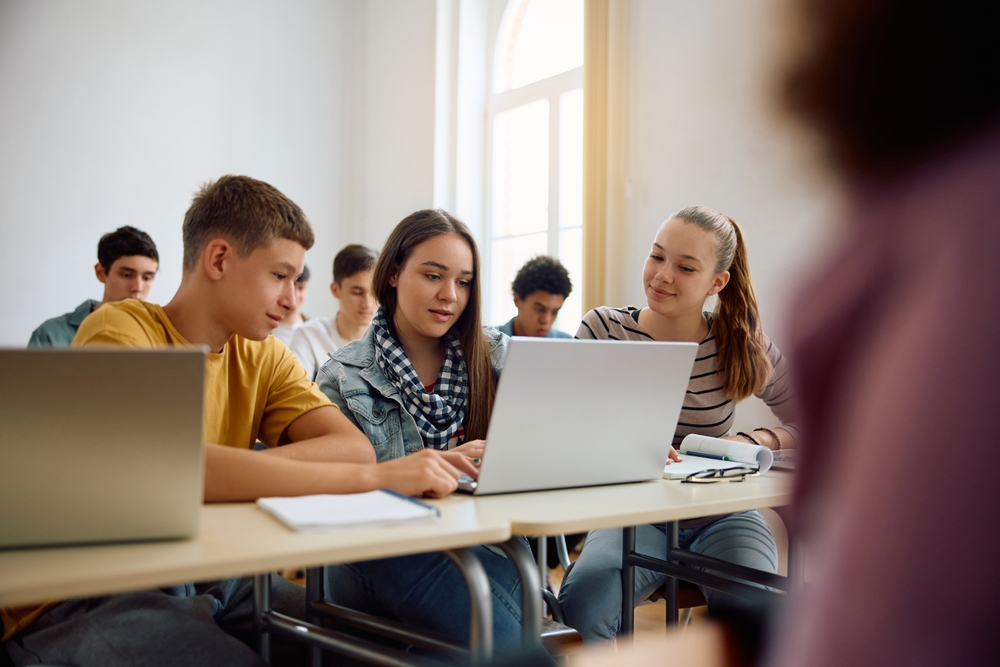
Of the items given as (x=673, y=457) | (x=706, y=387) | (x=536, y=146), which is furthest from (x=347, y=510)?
(x=536, y=146)

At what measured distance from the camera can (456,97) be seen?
5340 millimetres

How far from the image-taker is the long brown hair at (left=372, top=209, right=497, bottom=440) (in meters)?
1.66

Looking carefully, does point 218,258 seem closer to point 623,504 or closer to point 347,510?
point 347,510

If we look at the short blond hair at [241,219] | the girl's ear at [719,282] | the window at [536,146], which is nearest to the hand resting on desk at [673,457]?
the girl's ear at [719,282]

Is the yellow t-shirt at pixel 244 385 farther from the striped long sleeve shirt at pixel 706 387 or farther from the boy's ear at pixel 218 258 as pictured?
the striped long sleeve shirt at pixel 706 387

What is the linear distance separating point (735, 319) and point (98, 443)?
1523mm

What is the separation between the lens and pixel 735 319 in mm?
1965

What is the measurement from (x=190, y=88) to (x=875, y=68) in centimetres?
572

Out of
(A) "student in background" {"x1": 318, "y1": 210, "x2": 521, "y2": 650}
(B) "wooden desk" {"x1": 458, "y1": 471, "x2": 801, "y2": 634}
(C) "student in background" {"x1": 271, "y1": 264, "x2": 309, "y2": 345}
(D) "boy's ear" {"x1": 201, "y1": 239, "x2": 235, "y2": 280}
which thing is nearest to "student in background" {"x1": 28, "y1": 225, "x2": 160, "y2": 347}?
(C) "student in background" {"x1": 271, "y1": 264, "x2": 309, "y2": 345}

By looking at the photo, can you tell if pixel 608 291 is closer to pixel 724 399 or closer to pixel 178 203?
pixel 724 399

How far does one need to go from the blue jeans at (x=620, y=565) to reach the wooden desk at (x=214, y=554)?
0.74 metres

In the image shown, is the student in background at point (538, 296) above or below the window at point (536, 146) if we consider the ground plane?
below

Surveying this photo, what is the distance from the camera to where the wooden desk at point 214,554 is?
2.39 ft

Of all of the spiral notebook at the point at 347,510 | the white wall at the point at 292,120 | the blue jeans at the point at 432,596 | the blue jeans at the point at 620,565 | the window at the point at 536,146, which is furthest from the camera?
the window at the point at 536,146
